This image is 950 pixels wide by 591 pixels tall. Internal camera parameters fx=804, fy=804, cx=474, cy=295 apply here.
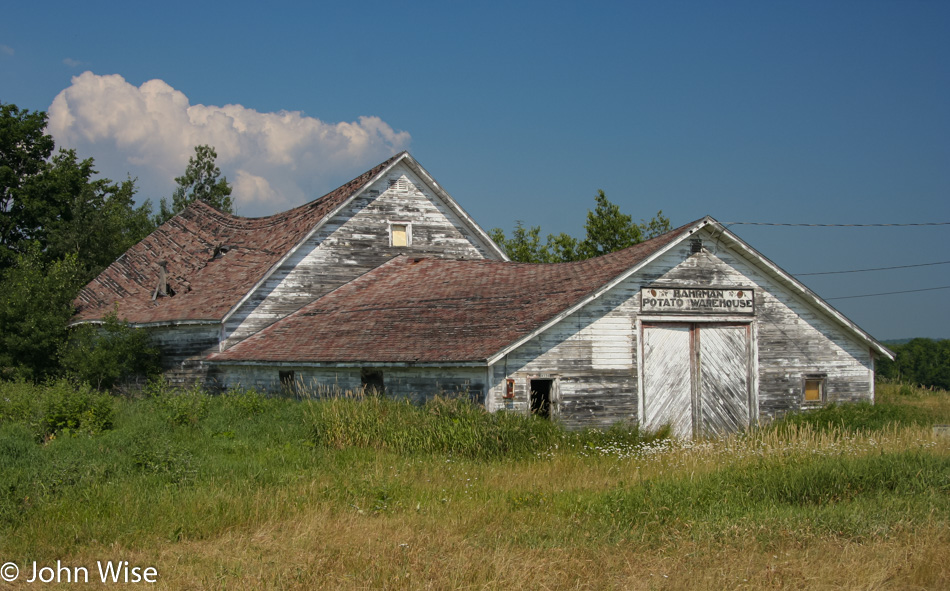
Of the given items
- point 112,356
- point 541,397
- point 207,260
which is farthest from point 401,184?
point 541,397

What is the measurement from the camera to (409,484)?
11.4 meters

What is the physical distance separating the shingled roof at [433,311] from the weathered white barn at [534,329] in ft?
0.21

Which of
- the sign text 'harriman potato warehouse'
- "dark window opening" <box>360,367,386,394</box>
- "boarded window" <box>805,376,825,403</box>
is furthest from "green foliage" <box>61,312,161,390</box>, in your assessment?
"boarded window" <box>805,376,825,403</box>

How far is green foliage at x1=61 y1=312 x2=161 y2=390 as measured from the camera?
2303cm

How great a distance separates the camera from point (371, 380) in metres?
18.4

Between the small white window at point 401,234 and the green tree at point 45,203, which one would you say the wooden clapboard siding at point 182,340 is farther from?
the green tree at point 45,203

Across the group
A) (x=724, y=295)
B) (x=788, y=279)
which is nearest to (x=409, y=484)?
(x=724, y=295)

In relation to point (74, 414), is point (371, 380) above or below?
above

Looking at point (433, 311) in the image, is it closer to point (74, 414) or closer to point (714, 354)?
point (714, 354)

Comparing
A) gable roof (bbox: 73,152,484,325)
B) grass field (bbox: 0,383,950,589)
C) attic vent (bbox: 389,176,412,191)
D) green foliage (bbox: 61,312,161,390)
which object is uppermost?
attic vent (bbox: 389,176,412,191)

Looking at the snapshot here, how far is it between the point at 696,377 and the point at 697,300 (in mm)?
1676

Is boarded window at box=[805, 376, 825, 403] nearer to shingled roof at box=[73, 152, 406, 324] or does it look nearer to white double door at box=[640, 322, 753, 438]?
white double door at box=[640, 322, 753, 438]

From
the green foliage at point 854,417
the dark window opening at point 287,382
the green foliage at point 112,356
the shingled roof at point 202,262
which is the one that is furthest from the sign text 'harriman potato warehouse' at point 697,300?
the green foliage at point 112,356

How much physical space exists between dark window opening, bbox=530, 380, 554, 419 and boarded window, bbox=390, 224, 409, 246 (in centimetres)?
982
